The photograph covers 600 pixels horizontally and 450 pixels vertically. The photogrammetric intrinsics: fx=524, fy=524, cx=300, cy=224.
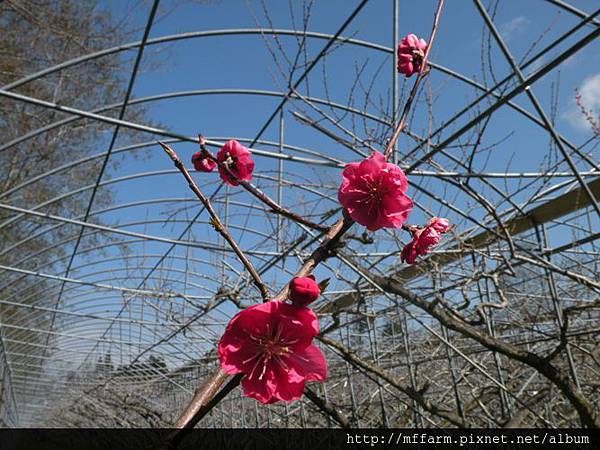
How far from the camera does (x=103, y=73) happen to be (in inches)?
363

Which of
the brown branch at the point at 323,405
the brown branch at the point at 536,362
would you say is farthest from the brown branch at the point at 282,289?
the brown branch at the point at 323,405

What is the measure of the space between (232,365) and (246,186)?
0.84 feet

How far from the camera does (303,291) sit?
1.52ft

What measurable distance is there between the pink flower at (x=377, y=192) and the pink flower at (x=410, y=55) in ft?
1.14

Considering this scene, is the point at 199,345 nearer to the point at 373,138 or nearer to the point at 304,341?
the point at 373,138

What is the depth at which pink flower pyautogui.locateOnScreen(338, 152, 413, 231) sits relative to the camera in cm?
61

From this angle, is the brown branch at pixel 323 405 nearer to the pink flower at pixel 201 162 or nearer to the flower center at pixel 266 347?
the pink flower at pixel 201 162

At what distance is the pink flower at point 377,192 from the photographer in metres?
0.61

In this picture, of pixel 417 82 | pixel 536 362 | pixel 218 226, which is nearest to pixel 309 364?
pixel 218 226

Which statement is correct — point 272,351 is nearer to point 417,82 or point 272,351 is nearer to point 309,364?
point 309,364

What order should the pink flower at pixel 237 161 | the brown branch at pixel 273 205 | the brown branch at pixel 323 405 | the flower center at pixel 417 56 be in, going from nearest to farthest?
1. the brown branch at pixel 273 205
2. the pink flower at pixel 237 161
3. the flower center at pixel 417 56
4. the brown branch at pixel 323 405

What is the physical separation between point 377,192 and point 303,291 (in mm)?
201

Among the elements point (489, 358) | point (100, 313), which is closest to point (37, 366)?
point (100, 313)

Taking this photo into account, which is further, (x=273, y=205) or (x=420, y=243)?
(x=420, y=243)
